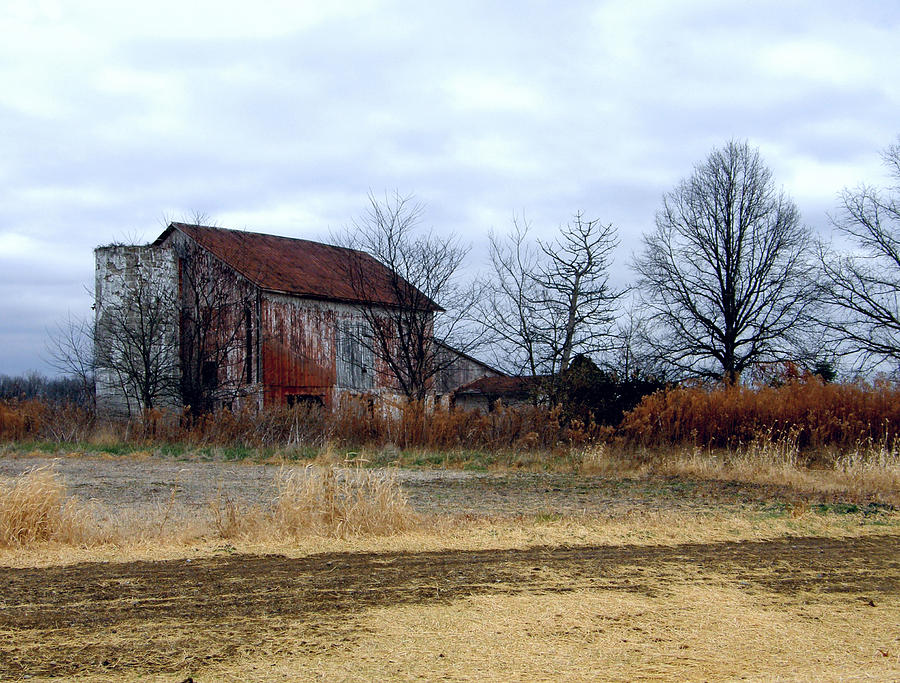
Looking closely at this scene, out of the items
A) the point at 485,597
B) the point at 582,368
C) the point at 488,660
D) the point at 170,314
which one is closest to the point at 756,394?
the point at 582,368

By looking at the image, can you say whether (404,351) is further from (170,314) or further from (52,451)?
(52,451)

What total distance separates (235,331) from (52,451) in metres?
8.87

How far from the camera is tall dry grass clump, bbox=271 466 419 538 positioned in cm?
894

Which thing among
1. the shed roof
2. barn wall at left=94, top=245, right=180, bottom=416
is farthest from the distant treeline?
the shed roof

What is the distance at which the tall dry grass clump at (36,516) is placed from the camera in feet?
27.6

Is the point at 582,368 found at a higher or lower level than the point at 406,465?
higher

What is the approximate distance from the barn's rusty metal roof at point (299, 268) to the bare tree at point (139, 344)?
8.76ft

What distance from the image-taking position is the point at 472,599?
253 inches

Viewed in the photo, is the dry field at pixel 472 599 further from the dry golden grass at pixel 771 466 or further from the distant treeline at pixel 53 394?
the distant treeline at pixel 53 394

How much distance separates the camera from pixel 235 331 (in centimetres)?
2864

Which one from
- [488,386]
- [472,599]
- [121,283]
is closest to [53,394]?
[121,283]

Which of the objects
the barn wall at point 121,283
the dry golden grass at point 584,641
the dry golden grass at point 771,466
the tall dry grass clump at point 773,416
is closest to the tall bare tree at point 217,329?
the barn wall at point 121,283

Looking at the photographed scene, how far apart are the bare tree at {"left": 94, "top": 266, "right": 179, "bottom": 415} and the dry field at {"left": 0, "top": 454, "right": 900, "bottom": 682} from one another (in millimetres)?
17288

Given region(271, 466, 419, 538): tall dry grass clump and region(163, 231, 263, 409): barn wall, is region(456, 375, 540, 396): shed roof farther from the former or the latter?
region(271, 466, 419, 538): tall dry grass clump
